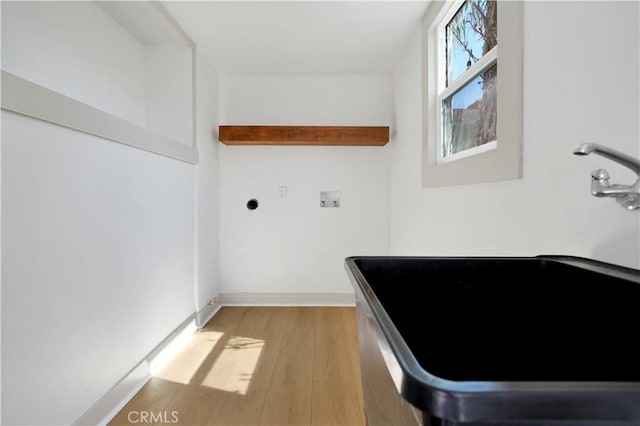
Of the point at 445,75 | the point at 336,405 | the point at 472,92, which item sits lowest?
the point at 336,405

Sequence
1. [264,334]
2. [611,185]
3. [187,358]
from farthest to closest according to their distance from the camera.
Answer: [264,334] → [187,358] → [611,185]

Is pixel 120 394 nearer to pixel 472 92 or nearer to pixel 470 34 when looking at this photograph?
pixel 472 92

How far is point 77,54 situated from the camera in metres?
1.82

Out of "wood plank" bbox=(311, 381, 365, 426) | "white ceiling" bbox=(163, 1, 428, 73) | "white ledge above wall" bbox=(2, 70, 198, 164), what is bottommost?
"wood plank" bbox=(311, 381, 365, 426)

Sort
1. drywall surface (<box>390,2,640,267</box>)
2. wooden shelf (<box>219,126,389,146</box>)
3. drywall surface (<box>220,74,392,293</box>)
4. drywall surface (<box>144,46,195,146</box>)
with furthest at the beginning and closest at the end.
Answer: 1. drywall surface (<box>220,74,392,293</box>)
2. wooden shelf (<box>219,126,389,146</box>)
3. drywall surface (<box>144,46,195,146</box>)
4. drywall surface (<box>390,2,640,267</box>)

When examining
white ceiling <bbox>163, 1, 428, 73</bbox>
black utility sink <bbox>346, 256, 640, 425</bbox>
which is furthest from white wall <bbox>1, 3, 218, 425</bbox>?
black utility sink <bbox>346, 256, 640, 425</bbox>

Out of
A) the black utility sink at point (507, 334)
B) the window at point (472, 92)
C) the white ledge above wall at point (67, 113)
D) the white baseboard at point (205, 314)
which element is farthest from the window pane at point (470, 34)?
the white baseboard at point (205, 314)

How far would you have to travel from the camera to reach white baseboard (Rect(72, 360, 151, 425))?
54.1 inches

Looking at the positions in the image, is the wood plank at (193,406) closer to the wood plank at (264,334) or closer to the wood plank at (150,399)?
the wood plank at (150,399)

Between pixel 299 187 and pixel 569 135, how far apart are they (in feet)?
7.82

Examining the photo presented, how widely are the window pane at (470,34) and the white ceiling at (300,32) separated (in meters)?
0.35

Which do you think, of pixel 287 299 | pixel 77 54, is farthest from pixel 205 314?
pixel 77 54

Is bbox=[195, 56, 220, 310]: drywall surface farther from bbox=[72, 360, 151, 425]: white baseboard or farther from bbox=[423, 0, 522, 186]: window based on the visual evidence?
bbox=[423, 0, 522, 186]: window

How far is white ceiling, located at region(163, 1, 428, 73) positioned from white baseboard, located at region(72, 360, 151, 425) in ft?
7.48
